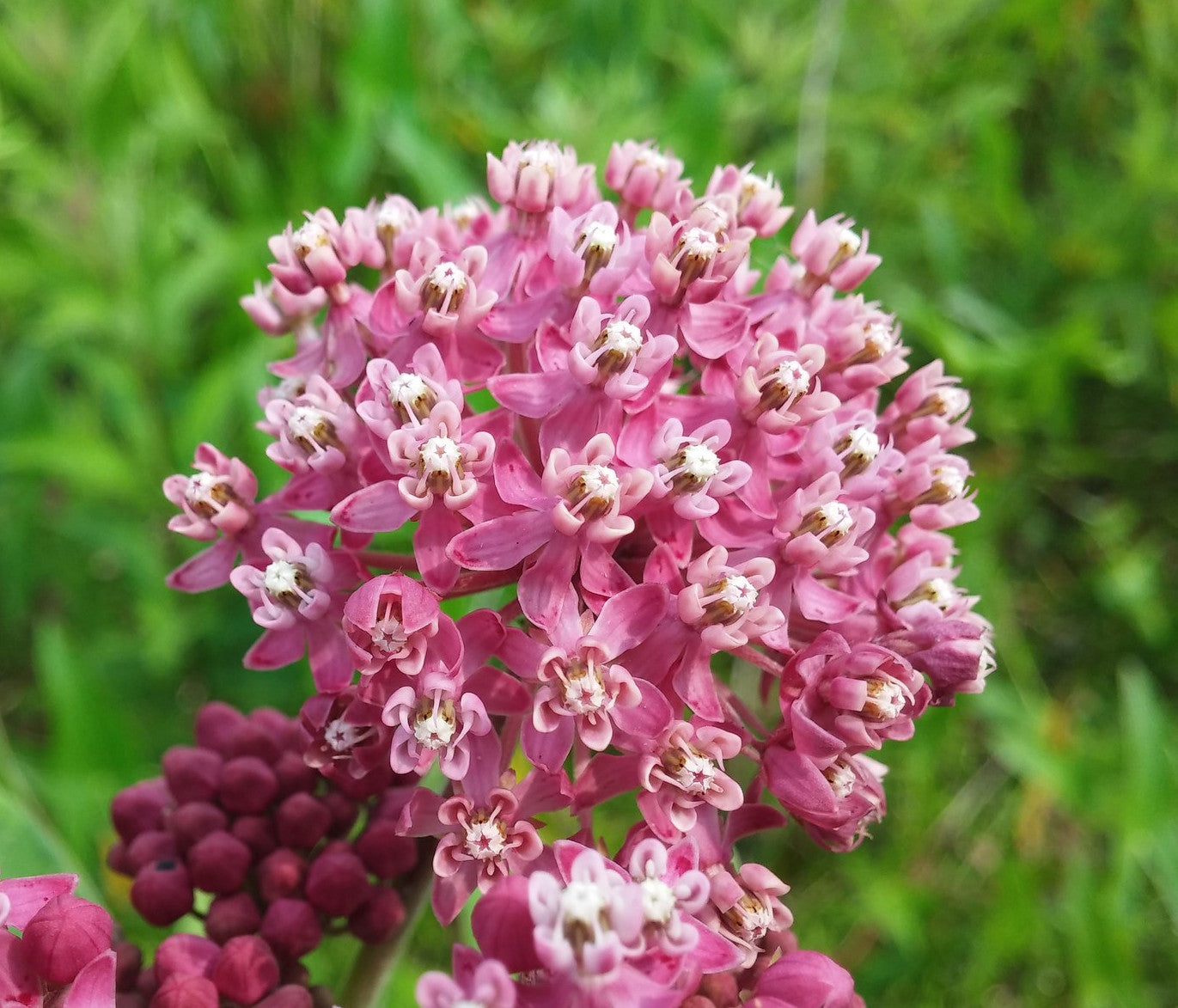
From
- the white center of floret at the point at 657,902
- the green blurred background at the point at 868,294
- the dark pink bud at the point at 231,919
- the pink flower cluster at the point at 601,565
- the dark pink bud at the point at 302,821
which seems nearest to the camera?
the white center of floret at the point at 657,902

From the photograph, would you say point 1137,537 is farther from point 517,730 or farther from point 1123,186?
point 517,730

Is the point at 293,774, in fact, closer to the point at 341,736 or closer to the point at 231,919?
the point at 231,919

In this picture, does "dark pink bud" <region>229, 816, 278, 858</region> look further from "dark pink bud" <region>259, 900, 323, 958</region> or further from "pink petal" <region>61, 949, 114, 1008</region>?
"pink petal" <region>61, 949, 114, 1008</region>

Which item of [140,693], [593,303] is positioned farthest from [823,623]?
[140,693]

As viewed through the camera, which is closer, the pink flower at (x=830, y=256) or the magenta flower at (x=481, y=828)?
the magenta flower at (x=481, y=828)

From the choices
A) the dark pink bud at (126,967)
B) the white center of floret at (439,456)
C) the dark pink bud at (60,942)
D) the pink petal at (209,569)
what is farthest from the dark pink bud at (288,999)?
the white center of floret at (439,456)

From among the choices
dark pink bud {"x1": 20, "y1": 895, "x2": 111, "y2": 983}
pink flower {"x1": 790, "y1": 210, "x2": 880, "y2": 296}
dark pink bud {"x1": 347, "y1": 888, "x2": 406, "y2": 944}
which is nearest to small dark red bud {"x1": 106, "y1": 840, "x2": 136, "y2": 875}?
dark pink bud {"x1": 347, "y1": 888, "x2": 406, "y2": 944}

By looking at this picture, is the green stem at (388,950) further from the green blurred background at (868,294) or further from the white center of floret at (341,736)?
the green blurred background at (868,294)
